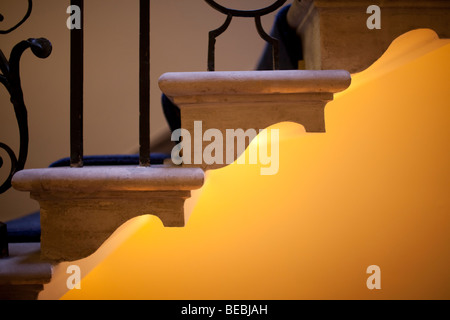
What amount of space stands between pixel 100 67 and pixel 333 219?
2239mm

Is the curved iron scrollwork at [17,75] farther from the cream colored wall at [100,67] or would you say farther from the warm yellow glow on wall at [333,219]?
the cream colored wall at [100,67]

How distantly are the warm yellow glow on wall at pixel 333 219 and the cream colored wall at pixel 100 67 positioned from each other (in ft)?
5.82

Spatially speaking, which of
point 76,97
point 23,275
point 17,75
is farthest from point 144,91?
point 23,275

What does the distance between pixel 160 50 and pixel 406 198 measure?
2151 millimetres

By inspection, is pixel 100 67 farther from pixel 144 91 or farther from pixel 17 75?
pixel 144 91

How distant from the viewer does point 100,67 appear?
266 cm

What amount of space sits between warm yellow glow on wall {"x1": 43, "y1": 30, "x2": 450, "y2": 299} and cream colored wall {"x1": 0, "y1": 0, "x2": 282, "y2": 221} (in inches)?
69.8

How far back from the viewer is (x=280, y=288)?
946mm

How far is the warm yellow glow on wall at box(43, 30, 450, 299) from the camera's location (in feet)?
2.98

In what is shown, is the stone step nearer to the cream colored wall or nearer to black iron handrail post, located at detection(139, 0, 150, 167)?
black iron handrail post, located at detection(139, 0, 150, 167)

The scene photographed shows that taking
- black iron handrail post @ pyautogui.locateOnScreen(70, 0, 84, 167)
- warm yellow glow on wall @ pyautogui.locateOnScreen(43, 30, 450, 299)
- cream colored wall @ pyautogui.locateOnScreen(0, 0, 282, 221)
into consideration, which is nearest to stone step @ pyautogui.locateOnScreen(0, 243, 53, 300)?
warm yellow glow on wall @ pyautogui.locateOnScreen(43, 30, 450, 299)

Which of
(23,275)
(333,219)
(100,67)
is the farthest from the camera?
(100,67)

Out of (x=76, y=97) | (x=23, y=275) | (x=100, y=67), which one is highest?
(x=100, y=67)

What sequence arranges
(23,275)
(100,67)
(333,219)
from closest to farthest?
1. (23,275)
2. (333,219)
3. (100,67)
